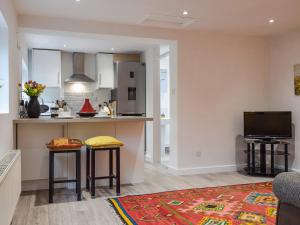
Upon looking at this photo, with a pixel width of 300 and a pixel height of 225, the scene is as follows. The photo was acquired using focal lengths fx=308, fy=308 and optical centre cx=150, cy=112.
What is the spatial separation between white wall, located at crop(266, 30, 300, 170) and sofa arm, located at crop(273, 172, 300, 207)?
11.4ft

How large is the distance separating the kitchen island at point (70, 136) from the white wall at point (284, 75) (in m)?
2.68

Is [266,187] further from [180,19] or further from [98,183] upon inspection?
[180,19]

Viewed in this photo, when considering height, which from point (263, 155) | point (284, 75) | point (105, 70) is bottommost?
point (263, 155)

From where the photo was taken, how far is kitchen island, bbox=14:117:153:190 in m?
4.15

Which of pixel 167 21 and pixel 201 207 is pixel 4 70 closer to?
pixel 167 21

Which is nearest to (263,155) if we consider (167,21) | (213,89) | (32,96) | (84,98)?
(213,89)

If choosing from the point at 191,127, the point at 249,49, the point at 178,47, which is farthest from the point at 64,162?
the point at 249,49

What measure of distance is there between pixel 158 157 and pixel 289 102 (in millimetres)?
2743

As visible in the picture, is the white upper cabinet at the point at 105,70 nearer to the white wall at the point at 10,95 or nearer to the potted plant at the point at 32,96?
the potted plant at the point at 32,96

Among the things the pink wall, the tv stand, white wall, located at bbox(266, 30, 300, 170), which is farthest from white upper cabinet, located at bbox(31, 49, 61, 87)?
white wall, located at bbox(266, 30, 300, 170)

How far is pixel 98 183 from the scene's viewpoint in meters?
4.52

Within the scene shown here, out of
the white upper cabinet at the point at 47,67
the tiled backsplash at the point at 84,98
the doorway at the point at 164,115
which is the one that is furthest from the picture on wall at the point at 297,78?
the white upper cabinet at the point at 47,67

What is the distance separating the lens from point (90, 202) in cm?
373

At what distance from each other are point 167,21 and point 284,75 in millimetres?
2401
